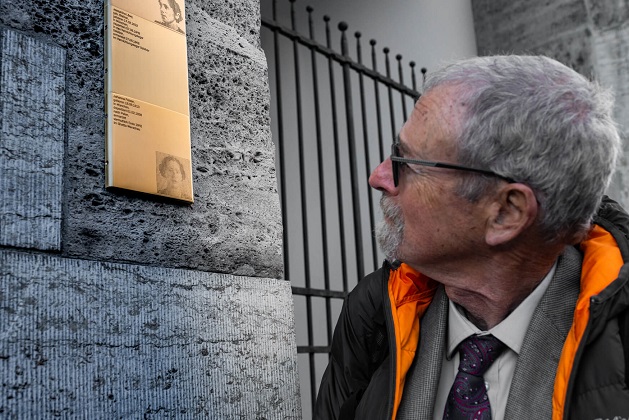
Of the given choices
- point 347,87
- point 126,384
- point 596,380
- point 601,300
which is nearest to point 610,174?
point 601,300

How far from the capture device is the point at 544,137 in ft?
5.34

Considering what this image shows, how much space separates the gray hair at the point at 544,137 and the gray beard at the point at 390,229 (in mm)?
184

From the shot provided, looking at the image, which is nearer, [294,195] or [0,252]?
[0,252]

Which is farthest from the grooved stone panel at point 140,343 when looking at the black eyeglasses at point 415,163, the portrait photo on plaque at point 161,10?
the portrait photo on plaque at point 161,10

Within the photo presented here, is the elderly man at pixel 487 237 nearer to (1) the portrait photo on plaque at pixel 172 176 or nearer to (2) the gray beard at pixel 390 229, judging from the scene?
(2) the gray beard at pixel 390 229

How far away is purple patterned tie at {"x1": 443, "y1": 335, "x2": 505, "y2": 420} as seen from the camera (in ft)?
5.26

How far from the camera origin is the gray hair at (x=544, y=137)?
1632 mm

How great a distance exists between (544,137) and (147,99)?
1.08 m

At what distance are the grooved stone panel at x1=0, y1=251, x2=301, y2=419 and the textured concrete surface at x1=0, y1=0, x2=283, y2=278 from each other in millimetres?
79

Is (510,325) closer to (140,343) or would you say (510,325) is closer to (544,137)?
(544,137)

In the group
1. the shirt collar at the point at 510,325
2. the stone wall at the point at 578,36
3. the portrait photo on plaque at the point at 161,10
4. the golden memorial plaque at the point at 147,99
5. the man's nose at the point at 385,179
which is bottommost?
the shirt collar at the point at 510,325

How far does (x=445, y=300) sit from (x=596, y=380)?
1.67 feet

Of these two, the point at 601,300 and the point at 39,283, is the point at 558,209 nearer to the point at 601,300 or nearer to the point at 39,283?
the point at 601,300

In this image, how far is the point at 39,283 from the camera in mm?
1576
